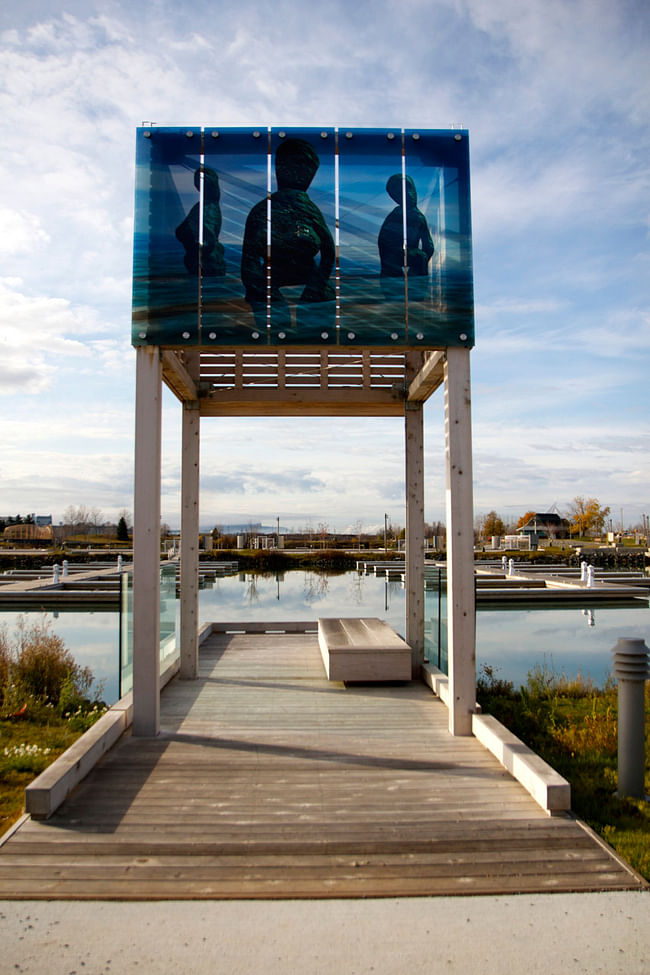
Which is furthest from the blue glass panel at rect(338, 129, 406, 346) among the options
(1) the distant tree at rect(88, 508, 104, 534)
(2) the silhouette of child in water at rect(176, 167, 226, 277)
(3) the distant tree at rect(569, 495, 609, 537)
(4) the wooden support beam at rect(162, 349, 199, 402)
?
(1) the distant tree at rect(88, 508, 104, 534)

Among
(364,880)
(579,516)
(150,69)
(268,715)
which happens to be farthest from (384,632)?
(579,516)

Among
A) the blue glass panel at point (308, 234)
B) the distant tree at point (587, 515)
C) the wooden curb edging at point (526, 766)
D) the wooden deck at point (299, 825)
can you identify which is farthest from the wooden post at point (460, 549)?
the distant tree at point (587, 515)

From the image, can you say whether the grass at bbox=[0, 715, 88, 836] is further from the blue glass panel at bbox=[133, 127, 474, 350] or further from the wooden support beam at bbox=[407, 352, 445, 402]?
the wooden support beam at bbox=[407, 352, 445, 402]

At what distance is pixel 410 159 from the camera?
5195mm

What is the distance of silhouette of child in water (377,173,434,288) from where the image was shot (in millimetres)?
5156

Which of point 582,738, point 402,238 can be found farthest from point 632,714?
point 402,238

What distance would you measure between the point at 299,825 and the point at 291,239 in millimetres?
4083

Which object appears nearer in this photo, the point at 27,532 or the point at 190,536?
the point at 190,536

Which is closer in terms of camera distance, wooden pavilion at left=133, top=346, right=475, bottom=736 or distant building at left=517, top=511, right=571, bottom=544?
wooden pavilion at left=133, top=346, right=475, bottom=736

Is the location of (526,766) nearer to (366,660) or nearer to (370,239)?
(366,660)

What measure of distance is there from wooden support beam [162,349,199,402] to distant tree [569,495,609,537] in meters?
50.5

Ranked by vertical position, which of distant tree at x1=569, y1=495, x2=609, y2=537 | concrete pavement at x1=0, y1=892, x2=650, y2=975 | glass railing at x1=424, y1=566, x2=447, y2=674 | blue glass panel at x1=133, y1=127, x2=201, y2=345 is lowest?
concrete pavement at x1=0, y1=892, x2=650, y2=975

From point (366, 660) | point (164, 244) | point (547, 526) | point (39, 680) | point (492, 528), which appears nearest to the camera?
point (164, 244)

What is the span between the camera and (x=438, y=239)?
516 cm
